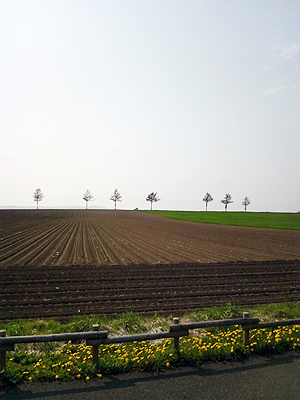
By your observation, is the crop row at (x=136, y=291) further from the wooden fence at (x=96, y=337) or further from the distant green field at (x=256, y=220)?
the distant green field at (x=256, y=220)

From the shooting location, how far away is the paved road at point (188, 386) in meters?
5.95

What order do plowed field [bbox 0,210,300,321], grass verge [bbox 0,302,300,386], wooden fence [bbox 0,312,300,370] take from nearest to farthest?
grass verge [bbox 0,302,300,386] → wooden fence [bbox 0,312,300,370] → plowed field [bbox 0,210,300,321]

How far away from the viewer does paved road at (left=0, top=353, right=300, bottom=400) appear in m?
5.95

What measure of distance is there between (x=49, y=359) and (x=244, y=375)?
4.02m

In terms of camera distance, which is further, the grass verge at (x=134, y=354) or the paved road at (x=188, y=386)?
the grass verge at (x=134, y=354)

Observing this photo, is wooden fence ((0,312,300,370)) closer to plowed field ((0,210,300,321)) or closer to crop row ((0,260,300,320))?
plowed field ((0,210,300,321))

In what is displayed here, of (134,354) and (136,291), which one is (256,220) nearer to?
(136,291)

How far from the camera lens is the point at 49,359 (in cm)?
753

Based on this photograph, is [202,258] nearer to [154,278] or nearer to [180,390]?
[154,278]

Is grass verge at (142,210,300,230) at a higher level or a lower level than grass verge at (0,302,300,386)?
higher

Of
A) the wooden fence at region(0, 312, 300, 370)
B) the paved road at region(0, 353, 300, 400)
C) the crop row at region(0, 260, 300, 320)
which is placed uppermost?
the wooden fence at region(0, 312, 300, 370)

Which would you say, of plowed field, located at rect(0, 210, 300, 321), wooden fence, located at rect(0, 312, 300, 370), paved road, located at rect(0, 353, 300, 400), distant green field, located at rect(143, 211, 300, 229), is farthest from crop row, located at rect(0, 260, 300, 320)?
distant green field, located at rect(143, 211, 300, 229)

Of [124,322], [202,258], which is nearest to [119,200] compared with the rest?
[202,258]

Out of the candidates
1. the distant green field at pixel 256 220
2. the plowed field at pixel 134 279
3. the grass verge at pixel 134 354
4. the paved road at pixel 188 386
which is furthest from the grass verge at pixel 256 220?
the paved road at pixel 188 386
